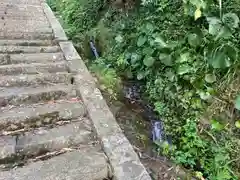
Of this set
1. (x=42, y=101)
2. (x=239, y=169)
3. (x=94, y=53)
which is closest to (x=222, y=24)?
(x=239, y=169)

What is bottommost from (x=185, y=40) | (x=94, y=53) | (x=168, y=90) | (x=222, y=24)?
(x=94, y=53)

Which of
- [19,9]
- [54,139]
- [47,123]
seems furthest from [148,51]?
[19,9]

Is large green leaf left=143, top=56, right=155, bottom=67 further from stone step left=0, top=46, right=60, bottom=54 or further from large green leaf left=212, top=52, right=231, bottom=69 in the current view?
stone step left=0, top=46, right=60, bottom=54

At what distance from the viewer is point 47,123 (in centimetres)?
186

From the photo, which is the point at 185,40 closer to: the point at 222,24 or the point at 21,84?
the point at 222,24

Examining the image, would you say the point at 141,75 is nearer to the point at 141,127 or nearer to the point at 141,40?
the point at 141,40

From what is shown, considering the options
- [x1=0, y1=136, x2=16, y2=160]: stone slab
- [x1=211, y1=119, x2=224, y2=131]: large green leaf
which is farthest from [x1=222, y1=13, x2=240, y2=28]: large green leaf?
[x1=0, y1=136, x2=16, y2=160]: stone slab

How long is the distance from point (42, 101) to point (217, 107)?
4.64 ft

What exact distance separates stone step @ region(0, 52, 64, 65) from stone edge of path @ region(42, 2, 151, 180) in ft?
0.48

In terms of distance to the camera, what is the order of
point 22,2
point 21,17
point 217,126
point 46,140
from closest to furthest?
point 46,140 → point 217,126 → point 21,17 → point 22,2

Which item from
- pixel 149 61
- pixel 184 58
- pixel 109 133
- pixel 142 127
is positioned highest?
pixel 184 58

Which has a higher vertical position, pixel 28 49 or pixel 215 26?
pixel 215 26

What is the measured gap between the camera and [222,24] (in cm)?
197

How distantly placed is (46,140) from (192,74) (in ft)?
4.30
